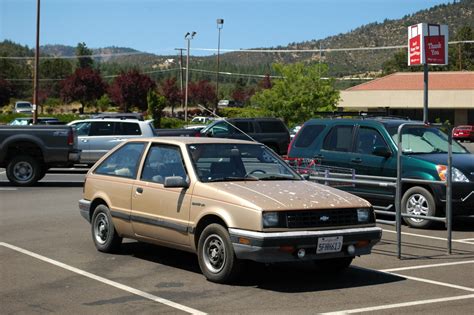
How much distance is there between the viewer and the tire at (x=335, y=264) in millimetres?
8984

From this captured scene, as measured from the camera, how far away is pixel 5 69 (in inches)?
4611

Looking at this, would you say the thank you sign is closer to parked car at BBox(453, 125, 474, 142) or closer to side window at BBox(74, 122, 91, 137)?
side window at BBox(74, 122, 91, 137)

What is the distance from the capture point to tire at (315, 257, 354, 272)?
29.5ft

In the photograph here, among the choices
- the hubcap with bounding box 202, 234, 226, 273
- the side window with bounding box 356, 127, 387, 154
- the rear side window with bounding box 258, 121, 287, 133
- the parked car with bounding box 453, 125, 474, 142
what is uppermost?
the parked car with bounding box 453, 125, 474, 142

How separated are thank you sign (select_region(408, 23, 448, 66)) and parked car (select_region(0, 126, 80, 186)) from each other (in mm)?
20730

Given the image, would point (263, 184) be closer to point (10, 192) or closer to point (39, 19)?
point (10, 192)

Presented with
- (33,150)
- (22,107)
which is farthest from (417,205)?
(22,107)

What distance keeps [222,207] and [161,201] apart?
114 cm

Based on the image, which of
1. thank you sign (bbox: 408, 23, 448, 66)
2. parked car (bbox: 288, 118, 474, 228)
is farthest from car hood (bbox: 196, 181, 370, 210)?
thank you sign (bbox: 408, 23, 448, 66)

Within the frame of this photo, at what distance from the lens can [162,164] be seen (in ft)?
31.4

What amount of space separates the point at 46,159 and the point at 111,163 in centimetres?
1028

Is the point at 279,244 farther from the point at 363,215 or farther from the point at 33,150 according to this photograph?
the point at 33,150

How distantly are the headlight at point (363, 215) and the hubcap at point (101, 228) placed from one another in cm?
348

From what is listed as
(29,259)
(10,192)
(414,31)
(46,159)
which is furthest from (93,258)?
(414,31)
